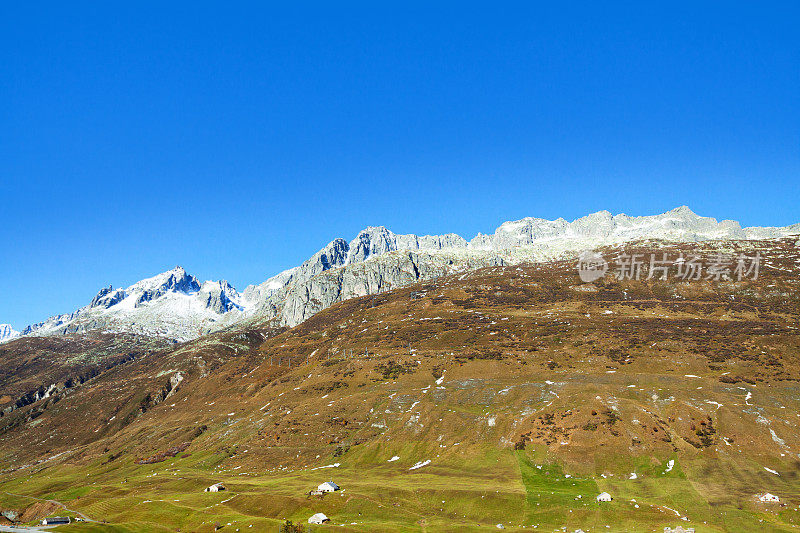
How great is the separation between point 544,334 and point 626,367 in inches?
1855

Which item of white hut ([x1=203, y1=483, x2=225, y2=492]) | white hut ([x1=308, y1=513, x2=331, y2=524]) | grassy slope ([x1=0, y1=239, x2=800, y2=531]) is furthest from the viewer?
white hut ([x1=203, y1=483, x2=225, y2=492])

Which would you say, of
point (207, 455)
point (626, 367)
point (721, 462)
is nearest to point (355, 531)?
point (721, 462)

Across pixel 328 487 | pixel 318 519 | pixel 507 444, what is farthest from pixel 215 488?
pixel 507 444

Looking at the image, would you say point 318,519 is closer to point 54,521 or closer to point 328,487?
point 328,487

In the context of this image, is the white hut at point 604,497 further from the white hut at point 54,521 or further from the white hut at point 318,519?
the white hut at point 54,521

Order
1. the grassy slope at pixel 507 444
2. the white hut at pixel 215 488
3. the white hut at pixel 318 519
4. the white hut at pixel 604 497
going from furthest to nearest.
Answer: the white hut at pixel 215 488, the white hut at pixel 318 519, the grassy slope at pixel 507 444, the white hut at pixel 604 497

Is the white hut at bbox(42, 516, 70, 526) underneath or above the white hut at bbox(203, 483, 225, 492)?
underneath

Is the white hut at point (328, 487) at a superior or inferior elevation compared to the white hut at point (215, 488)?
superior

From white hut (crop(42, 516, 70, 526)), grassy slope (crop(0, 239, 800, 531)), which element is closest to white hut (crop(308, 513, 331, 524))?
grassy slope (crop(0, 239, 800, 531))

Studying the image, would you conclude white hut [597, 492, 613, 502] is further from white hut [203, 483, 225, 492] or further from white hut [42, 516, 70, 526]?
white hut [42, 516, 70, 526]

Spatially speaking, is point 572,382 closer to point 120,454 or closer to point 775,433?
point 775,433

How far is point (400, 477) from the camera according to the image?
102875mm

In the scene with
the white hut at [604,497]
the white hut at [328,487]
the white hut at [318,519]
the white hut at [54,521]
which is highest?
the white hut at [604,497]

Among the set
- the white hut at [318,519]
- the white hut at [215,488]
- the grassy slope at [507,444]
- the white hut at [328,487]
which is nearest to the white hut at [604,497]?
the grassy slope at [507,444]
